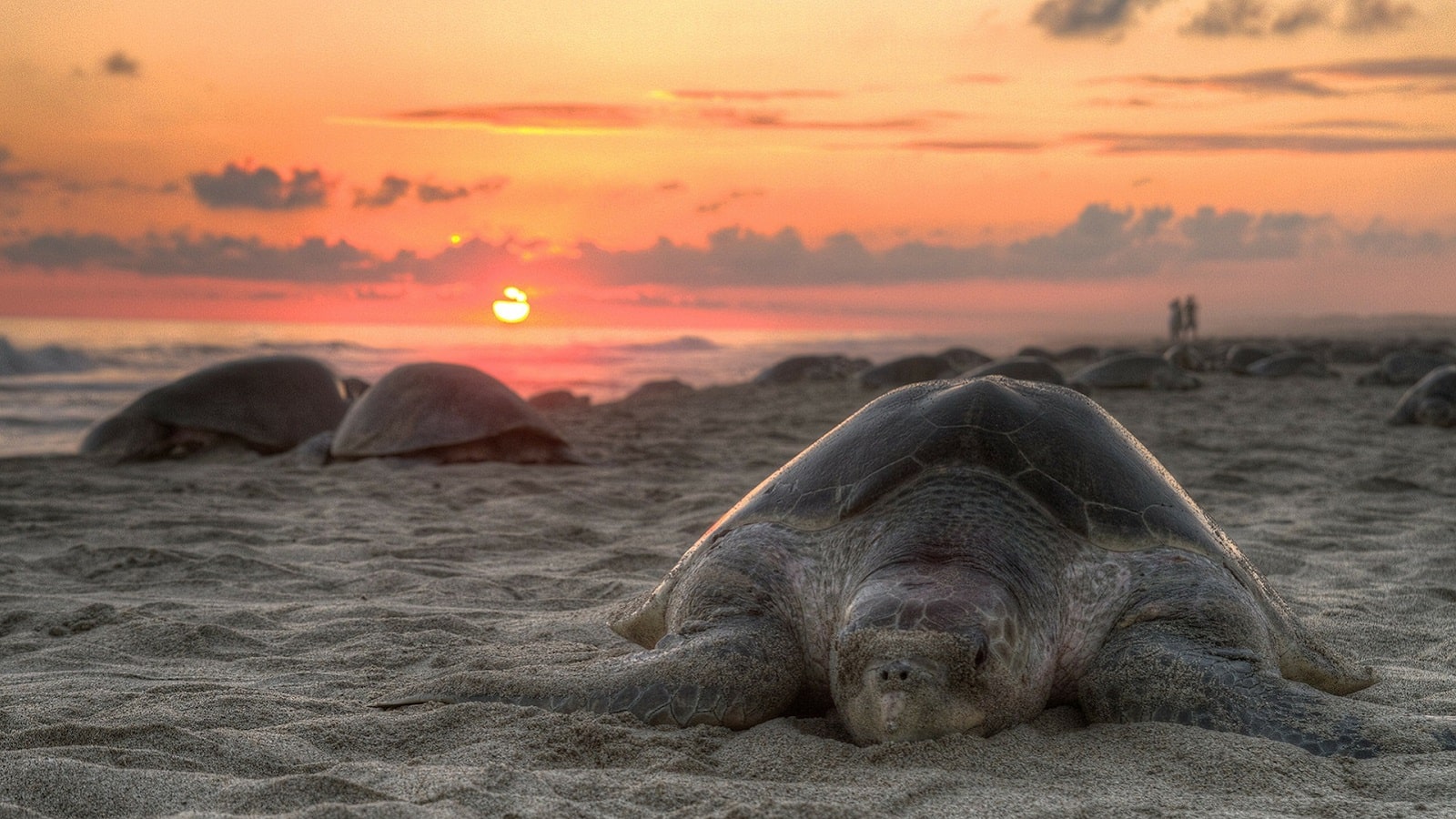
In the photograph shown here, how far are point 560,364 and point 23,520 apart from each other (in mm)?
28706

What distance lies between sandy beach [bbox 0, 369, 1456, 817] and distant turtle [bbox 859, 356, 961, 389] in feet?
35.6

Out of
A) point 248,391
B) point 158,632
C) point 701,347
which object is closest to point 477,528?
point 158,632

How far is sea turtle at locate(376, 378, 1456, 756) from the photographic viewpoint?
99.3 inches

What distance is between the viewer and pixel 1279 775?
235cm

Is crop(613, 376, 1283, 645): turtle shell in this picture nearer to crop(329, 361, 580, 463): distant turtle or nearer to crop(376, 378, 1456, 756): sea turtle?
crop(376, 378, 1456, 756): sea turtle

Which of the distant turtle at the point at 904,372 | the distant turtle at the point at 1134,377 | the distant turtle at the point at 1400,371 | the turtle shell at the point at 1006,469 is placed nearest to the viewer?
the turtle shell at the point at 1006,469

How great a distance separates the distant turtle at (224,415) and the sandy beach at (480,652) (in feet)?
3.72

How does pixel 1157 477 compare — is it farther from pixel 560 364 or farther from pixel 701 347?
pixel 701 347

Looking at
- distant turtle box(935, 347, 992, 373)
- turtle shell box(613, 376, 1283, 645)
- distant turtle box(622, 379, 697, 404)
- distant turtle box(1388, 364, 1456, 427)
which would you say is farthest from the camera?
distant turtle box(935, 347, 992, 373)

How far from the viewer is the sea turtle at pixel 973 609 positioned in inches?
99.3

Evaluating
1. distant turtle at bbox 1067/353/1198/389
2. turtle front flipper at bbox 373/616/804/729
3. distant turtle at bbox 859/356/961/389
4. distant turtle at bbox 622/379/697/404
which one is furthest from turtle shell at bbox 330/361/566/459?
distant turtle at bbox 859/356/961/389

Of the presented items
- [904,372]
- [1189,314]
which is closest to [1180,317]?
[1189,314]

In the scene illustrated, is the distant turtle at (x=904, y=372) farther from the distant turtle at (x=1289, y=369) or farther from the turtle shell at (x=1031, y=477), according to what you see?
the turtle shell at (x=1031, y=477)

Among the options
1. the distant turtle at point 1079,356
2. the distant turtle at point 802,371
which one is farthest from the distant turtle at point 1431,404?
the distant turtle at point 1079,356
